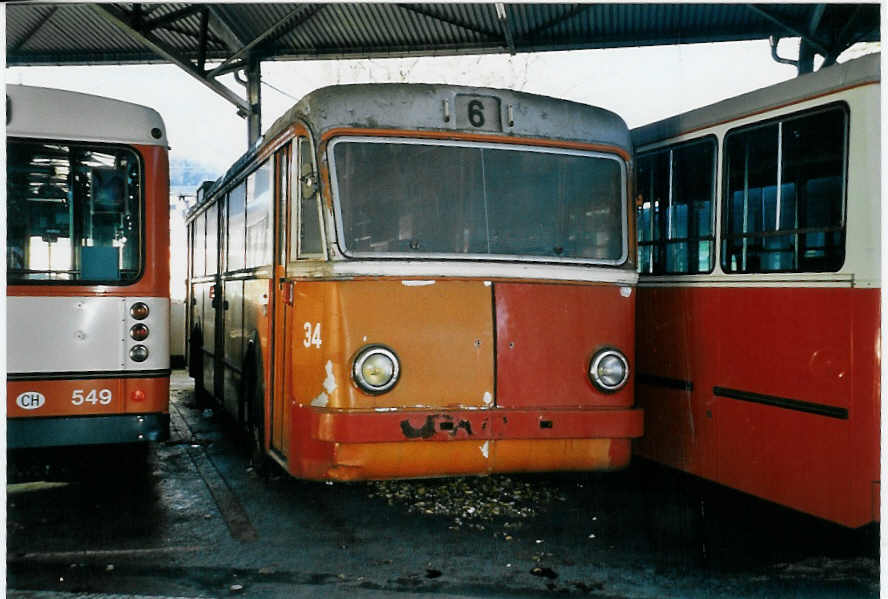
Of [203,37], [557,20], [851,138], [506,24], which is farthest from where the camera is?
[203,37]

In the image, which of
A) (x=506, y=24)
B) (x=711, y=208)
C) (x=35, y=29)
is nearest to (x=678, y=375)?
(x=711, y=208)

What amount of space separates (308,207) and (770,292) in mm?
3022

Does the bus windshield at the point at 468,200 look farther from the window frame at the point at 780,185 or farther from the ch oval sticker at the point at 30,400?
the ch oval sticker at the point at 30,400

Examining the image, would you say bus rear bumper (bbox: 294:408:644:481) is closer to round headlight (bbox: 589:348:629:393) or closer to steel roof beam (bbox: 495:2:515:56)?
round headlight (bbox: 589:348:629:393)

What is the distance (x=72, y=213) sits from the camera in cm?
611

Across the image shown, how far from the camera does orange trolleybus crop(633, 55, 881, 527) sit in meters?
4.96

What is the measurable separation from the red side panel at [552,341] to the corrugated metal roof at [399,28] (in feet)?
15.7

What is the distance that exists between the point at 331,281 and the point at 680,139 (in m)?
2.90

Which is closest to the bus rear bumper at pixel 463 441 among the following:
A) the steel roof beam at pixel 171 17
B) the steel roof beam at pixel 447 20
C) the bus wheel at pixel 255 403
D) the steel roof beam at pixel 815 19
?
the bus wheel at pixel 255 403

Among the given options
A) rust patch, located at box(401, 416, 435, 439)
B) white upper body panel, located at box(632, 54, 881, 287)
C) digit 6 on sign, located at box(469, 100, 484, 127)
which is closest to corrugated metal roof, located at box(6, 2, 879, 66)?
white upper body panel, located at box(632, 54, 881, 287)

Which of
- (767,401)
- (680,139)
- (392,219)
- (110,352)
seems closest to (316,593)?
(392,219)

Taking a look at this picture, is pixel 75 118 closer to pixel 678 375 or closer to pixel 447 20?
pixel 678 375

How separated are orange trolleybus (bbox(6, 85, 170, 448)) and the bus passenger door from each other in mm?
850

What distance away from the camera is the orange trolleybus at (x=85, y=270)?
6.04 meters
